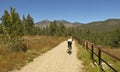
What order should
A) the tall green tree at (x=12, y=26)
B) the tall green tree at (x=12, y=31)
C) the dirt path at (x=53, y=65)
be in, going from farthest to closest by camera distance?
1. the tall green tree at (x=12, y=26)
2. the tall green tree at (x=12, y=31)
3. the dirt path at (x=53, y=65)

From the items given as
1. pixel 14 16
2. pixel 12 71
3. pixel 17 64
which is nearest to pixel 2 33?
pixel 14 16

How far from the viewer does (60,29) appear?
12675 centimetres

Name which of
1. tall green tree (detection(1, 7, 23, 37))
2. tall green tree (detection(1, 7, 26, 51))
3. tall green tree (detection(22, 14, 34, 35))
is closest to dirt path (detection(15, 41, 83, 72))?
tall green tree (detection(1, 7, 26, 51))

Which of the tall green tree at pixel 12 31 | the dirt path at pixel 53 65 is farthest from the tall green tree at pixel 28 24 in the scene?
the dirt path at pixel 53 65

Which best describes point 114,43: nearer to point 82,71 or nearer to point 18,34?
point 18,34

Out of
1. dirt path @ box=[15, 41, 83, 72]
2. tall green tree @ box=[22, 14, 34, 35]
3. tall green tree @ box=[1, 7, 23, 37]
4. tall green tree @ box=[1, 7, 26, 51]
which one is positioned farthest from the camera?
tall green tree @ box=[22, 14, 34, 35]

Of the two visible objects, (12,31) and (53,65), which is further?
(12,31)

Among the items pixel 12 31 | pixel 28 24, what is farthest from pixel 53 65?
pixel 28 24

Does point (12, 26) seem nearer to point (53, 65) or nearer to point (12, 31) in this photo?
point (12, 31)

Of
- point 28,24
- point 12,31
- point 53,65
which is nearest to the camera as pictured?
point 53,65

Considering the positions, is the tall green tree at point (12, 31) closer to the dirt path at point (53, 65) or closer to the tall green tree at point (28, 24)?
the dirt path at point (53, 65)

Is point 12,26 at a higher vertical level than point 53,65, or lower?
higher

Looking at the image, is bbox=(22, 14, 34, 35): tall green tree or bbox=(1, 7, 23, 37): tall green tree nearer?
bbox=(1, 7, 23, 37): tall green tree

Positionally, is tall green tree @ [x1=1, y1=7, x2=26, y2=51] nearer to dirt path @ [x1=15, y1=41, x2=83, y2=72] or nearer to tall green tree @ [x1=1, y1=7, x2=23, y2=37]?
tall green tree @ [x1=1, y1=7, x2=23, y2=37]
